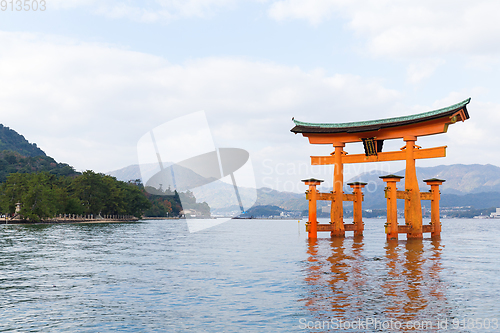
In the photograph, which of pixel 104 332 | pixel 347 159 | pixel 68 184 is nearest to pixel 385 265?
pixel 104 332

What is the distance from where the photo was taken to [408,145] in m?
34.1

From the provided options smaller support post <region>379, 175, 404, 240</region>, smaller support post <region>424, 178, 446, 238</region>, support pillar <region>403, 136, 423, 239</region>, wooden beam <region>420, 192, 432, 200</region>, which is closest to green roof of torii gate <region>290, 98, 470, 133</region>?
support pillar <region>403, 136, 423, 239</region>

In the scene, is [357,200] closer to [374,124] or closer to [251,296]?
[374,124]

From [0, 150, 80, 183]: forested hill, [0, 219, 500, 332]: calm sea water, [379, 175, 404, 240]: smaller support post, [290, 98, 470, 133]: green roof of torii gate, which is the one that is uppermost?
[0, 150, 80, 183]: forested hill

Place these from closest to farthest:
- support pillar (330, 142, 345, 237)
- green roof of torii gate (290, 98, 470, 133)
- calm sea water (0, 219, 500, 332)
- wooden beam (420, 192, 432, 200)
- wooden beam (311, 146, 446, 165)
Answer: calm sea water (0, 219, 500, 332), green roof of torii gate (290, 98, 470, 133), wooden beam (311, 146, 446, 165), support pillar (330, 142, 345, 237), wooden beam (420, 192, 432, 200)

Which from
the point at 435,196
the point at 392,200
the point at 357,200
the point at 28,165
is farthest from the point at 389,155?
the point at 28,165

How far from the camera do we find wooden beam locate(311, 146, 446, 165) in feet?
105

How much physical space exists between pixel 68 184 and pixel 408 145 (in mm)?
105470

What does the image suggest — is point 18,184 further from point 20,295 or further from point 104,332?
point 104,332

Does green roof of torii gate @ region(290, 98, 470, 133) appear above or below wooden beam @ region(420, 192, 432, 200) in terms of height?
above

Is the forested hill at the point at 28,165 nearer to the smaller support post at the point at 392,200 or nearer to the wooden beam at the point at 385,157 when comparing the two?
the wooden beam at the point at 385,157

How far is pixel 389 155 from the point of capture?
3634cm

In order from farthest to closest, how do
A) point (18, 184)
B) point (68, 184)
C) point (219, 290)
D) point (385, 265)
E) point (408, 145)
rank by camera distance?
point (68, 184) → point (18, 184) → point (408, 145) → point (385, 265) → point (219, 290)

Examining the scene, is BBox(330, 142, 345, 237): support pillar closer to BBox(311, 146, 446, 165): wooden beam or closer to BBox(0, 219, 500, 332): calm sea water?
BBox(311, 146, 446, 165): wooden beam
